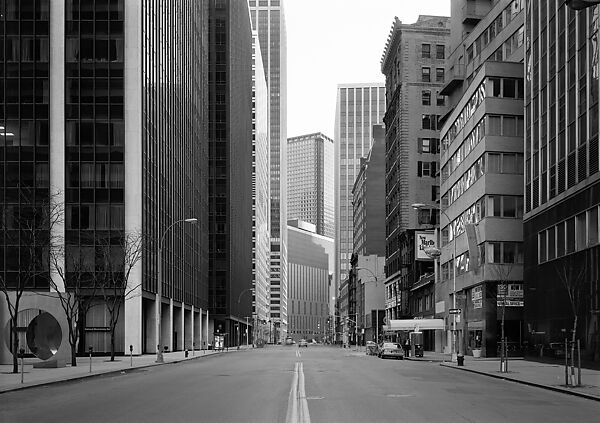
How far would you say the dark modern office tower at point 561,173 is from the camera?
136 feet

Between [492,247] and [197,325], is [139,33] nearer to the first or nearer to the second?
[492,247]

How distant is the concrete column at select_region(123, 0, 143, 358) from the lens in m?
66.0

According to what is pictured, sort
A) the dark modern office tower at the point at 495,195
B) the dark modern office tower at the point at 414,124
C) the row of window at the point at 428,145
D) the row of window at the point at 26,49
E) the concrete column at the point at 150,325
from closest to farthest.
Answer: the dark modern office tower at the point at 495,195 → the row of window at the point at 26,49 → the concrete column at the point at 150,325 → the dark modern office tower at the point at 414,124 → the row of window at the point at 428,145

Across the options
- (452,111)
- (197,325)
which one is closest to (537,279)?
(452,111)

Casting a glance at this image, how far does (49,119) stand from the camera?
217 feet

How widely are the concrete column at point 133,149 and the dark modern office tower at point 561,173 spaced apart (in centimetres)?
3107

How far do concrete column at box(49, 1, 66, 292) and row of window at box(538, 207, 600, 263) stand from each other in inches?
1477

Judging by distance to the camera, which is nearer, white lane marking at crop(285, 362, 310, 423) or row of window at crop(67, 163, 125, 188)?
white lane marking at crop(285, 362, 310, 423)

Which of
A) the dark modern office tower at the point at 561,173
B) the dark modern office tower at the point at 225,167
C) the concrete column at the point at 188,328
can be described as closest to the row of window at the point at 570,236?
the dark modern office tower at the point at 561,173

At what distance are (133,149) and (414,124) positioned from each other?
53.0 m

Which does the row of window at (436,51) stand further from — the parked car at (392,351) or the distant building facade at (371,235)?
the parked car at (392,351)

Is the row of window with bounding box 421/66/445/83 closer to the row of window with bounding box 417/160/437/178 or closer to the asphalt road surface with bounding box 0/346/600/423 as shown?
the row of window with bounding box 417/160/437/178

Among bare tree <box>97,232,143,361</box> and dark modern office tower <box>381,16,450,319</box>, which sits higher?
dark modern office tower <box>381,16,450,319</box>

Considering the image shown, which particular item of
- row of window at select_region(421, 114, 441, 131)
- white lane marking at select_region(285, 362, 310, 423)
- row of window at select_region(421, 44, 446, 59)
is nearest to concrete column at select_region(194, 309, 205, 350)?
row of window at select_region(421, 114, 441, 131)
